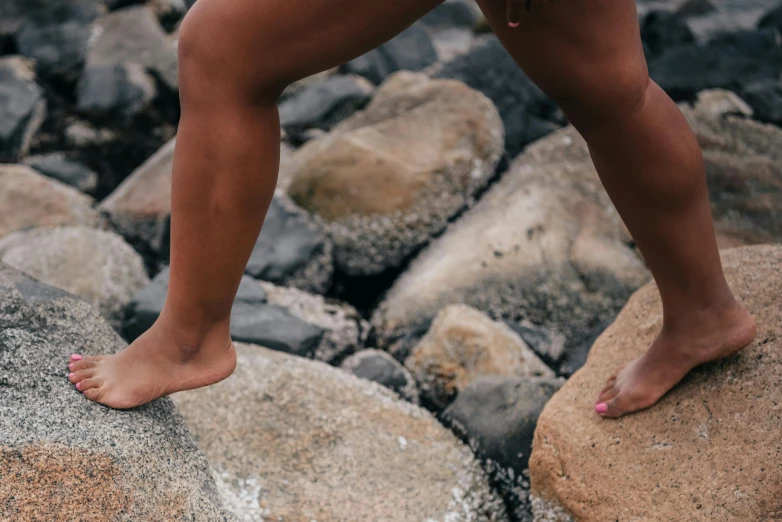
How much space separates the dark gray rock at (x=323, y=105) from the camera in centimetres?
549

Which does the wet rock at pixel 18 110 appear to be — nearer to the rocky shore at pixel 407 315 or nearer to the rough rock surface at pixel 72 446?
the rocky shore at pixel 407 315

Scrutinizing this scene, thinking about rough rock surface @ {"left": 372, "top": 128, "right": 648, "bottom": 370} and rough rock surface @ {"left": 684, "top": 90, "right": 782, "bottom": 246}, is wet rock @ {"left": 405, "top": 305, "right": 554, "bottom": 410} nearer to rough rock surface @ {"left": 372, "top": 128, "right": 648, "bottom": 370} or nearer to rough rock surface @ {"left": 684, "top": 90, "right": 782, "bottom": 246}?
rough rock surface @ {"left": 372, "top": 128, "right": 648, "bottom": 370}

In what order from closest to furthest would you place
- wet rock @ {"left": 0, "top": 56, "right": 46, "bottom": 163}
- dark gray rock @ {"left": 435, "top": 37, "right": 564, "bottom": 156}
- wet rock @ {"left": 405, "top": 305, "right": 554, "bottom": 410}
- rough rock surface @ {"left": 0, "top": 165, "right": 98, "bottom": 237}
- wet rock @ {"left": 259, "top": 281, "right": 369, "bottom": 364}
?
1. wet rock @ {"left": 405, "top": 305, "right": 554, "bottom": 410}
2. wet rock @ {"left": 259, "top": 281, "right": 369, "bottom": 364}
3. rough rock surface @ {"left": 0, "top": 165, "right": 98, "bottom": 237}
4. dark gray rock @ {"left": 435, "top": 37, "right": 564, "bottom": 156}
5. wet rock @ {"left": 0, "top": 56, "right": 46, "bottom": 163}

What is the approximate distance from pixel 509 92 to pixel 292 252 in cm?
197

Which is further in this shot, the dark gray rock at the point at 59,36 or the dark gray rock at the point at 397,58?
the dark gray rock at the point at 59,36

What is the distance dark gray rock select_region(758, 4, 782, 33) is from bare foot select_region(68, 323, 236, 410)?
23.1 ft

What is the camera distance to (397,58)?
22.9ft

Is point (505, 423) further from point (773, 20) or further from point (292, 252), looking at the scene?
point (773, 20)

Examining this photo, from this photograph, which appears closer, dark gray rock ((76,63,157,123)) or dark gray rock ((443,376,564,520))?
dark gray rock ((443,376,564,520))

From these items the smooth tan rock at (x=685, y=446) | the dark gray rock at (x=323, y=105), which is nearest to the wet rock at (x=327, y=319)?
the smooth tan rock at (x=685, y=446)

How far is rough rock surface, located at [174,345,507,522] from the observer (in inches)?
77.3

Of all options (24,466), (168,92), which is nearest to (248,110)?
(24,466)

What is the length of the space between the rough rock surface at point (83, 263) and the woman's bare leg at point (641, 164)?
7.51 ft

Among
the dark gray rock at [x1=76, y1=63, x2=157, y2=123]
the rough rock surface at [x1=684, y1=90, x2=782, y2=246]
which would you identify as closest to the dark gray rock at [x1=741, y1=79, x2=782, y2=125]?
the rough rock surface at [x1=684, y1=90, x2=782, y2=246]
